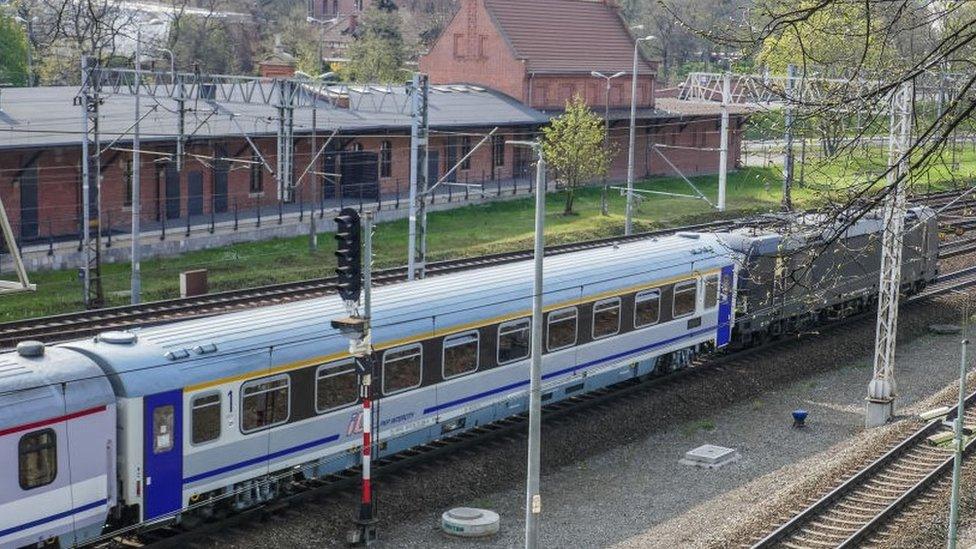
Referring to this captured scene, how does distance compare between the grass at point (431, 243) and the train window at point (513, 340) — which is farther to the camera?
the grass at point (431, 243)

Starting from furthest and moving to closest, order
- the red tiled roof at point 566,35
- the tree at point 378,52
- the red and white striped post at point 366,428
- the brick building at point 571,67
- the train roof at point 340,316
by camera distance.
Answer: the tree at point 378,52 → the red tiled roof at point 566,35 → the brick building at point 571,67 → the red and white striped post at point 366,428 → the train roof at point 340,316

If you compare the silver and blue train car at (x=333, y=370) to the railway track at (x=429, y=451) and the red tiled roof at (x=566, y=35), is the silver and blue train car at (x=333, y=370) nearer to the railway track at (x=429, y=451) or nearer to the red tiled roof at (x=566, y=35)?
the railway track at (x=429, y=451)

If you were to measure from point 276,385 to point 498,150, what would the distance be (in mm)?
44771

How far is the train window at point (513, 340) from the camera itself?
2345 cm

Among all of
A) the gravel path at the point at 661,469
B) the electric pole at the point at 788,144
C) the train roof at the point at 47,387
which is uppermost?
the electric pole at the point at 788,144

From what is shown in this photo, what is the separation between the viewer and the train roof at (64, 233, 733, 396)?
17547 mm

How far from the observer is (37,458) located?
15711 millimetres

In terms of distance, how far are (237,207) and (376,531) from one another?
1252 inches

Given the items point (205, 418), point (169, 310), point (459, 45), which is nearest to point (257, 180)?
point (169, 310)

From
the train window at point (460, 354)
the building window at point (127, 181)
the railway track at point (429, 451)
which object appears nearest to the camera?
the railway track at point (429, 451)

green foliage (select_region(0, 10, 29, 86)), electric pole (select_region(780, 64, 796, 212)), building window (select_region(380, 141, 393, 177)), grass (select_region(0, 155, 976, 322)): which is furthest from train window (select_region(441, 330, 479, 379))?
green foliage (select_region(0, 10, 29, 86))

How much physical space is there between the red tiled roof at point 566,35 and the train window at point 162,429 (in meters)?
50.4

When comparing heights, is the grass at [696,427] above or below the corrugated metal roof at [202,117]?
below

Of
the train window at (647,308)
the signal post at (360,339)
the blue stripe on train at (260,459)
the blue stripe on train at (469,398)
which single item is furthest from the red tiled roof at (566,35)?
the signal post at (360,339)
